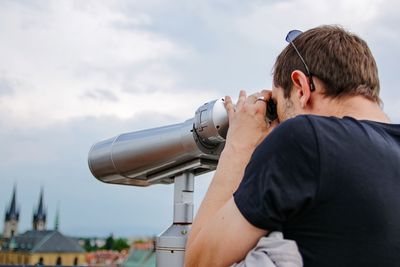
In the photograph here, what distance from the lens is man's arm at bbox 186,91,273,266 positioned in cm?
79

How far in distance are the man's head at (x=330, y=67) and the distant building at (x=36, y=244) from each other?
53706 millimetres

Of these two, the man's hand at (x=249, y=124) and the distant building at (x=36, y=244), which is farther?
the distant building at (x=36, y=244)

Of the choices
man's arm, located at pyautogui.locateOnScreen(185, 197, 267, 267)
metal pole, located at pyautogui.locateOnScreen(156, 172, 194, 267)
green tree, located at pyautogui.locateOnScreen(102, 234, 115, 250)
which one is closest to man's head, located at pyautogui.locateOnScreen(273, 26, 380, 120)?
man's arm, located at pyautogui.locateOnScreen(185, 197, 267, 267)

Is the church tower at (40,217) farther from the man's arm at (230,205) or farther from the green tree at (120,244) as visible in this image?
the man's arm at (230,205)

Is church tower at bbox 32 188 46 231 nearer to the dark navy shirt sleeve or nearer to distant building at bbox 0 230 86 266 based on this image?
distant building at bbox 0 230 86 266

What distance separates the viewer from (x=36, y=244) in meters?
53.7

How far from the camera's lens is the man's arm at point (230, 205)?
0.79 m

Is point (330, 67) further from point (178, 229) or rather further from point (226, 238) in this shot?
Result: point (178, 229)

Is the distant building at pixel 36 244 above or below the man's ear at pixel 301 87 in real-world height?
below

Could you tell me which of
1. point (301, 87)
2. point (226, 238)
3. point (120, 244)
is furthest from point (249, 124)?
point (120, 244)

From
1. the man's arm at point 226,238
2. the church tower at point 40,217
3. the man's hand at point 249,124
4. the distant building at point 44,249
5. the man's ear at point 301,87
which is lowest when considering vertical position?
the distant building at point 44,249

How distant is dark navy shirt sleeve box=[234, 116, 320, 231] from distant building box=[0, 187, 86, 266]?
5378cm

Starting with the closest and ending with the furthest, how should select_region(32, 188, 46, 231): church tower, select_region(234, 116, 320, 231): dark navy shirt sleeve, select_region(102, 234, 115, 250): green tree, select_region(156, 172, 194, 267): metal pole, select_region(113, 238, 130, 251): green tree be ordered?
select_region(234, 116, 320, 231): dark navy shirt sleeve → select_region(156, 172, 194, 267): metal pole → select_region(32, 188, 46, 231): church tower → select_region(113, 238, 130, 251): green tree → select_region(102, 234, 115, 250): green tree

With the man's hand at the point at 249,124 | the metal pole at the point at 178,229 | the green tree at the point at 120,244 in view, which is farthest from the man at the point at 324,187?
the green tree at the point at 120,244
